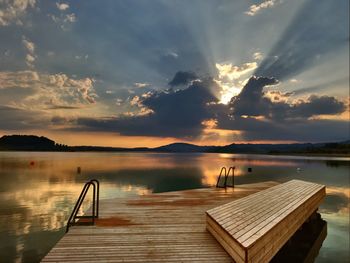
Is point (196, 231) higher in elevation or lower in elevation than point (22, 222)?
higher

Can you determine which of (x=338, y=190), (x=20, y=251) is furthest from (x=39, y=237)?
(x=338, y=190)

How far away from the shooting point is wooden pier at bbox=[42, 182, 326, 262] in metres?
7.59

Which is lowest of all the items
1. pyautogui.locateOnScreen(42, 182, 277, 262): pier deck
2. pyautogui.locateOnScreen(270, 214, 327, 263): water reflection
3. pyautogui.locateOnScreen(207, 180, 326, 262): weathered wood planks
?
pyautogui.locateOnScreen(270, 214, 327, 263): water reflection

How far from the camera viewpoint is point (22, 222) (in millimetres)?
17406

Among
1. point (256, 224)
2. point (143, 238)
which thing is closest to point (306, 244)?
point (256, 224)

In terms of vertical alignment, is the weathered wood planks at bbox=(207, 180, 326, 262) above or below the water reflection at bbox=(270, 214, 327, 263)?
above

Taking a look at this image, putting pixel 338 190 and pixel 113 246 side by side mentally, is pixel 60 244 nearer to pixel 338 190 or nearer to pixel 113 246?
pixel 113 246

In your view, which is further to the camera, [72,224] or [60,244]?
[72,224]

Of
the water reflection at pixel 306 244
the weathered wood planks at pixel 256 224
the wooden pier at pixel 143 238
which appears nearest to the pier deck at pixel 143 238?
the wooden pier at pixel 143 238

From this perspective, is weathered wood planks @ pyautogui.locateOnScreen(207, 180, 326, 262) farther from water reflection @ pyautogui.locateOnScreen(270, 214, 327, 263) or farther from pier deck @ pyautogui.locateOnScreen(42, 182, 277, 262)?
water reflection @ pyautogui.locateOnScreen(270, 214, 327, 263)

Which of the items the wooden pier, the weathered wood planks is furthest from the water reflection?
the wooden pier

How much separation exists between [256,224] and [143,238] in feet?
11.7

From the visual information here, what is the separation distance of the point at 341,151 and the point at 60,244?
200067 millimetres

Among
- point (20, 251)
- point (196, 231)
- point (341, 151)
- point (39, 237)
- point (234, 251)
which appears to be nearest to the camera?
point (234, 251)
